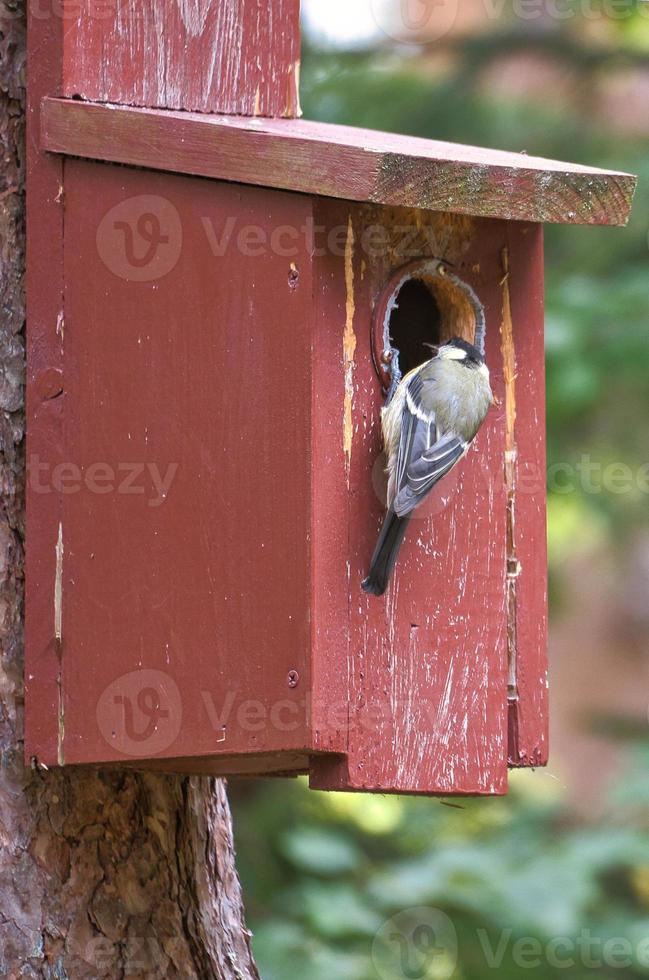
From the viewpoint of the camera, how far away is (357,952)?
5715 mm

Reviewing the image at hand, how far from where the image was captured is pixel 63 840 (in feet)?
12.1

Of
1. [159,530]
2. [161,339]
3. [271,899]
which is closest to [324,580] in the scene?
[159,530]

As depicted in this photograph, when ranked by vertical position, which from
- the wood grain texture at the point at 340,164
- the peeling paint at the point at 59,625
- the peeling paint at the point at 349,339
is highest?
the wood grain texture at the point at 340,164

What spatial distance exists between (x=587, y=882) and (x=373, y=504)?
301cm

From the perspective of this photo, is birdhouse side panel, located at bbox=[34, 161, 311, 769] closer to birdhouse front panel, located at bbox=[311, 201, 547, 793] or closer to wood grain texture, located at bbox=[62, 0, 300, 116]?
birdhouse front panel, located at bbox=[311, 201, 547, 793]

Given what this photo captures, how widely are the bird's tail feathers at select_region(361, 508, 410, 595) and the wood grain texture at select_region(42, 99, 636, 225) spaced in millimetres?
677

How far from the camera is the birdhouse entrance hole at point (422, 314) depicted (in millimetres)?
3449

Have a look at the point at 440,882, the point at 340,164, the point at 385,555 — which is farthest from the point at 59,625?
the point at 440,882

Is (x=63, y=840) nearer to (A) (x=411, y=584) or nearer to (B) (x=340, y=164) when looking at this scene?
(A) (x=411, y=584)

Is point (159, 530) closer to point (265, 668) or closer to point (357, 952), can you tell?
point (265, 668)

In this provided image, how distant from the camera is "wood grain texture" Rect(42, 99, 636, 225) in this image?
316 centimetres

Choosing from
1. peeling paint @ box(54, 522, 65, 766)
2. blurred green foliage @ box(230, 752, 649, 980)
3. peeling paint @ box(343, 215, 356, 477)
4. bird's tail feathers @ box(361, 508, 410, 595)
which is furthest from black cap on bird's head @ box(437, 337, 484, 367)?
blurred green foliage @ box(230, 752, 649, 980)

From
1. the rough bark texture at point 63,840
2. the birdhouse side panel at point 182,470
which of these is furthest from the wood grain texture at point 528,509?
the rough bark texture at point 63,840

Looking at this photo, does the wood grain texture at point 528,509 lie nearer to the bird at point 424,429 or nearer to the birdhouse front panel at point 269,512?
the birdhouse front panel at point 269,512
